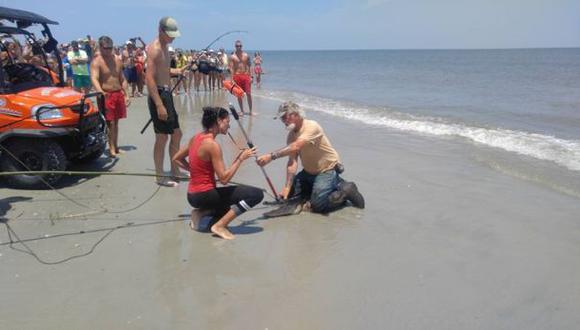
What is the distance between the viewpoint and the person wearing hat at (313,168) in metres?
4.73

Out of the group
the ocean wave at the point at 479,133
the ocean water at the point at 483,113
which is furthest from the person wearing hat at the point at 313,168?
the ocean wave at the point at 479,133

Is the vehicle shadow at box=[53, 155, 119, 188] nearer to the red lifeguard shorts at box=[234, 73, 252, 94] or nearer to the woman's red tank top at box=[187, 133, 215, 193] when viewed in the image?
the woman's red tank top at box=[187, 133, 215, 193]

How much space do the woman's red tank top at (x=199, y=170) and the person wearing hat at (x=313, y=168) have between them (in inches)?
32.1

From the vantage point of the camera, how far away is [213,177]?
415 centimetres

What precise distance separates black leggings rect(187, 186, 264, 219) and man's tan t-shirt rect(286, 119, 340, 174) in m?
0.89

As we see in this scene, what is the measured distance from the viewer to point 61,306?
A: 3.03 metres

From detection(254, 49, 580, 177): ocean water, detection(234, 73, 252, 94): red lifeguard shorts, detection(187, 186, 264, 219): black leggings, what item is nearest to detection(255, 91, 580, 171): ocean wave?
detection(254, 49, 580, 177): ocean water

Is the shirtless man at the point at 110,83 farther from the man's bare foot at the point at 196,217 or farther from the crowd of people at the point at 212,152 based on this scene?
the man's bare foot at the point at 196,217

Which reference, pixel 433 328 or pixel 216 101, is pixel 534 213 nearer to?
pixel 433 328

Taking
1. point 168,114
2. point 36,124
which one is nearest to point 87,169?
point 36,124

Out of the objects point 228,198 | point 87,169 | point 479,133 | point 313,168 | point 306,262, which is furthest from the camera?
point 479,133

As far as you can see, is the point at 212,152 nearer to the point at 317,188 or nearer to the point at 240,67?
the point at 317,188

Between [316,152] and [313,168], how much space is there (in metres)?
0.19

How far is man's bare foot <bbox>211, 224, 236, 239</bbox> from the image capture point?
4.14 metres
